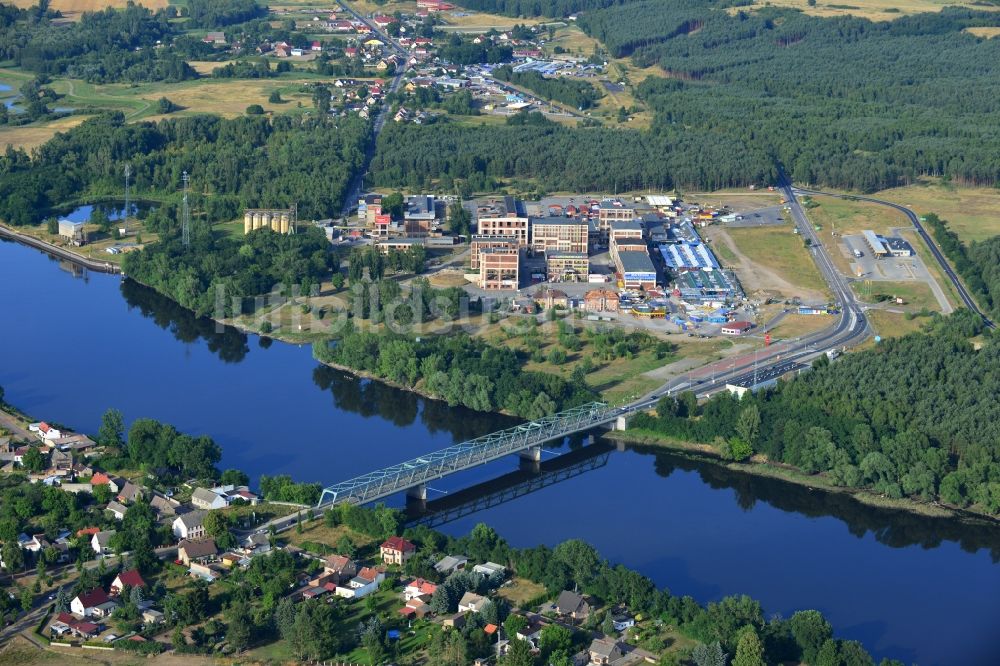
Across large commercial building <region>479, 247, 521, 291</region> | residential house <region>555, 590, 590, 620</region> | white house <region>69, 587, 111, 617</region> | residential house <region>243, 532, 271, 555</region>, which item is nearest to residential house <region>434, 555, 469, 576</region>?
residential house <region>555, 590, 590, 620</region>

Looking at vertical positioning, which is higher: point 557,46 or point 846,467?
point 557,46

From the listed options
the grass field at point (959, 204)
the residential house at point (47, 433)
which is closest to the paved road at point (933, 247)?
the grass field at point (959, 204)

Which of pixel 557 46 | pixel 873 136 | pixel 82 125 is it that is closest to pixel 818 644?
pixel 873 136

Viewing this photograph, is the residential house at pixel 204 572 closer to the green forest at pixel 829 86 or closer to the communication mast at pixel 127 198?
the communication mast at pixel 127 198

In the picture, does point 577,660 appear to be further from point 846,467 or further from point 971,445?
point 971,445

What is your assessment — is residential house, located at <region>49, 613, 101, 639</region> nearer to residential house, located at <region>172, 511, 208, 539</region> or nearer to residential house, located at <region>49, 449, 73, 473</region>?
residential house, located at <region>172, 511, 208, 539</region>

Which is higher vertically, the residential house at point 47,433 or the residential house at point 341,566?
the residential house at point 47,433
